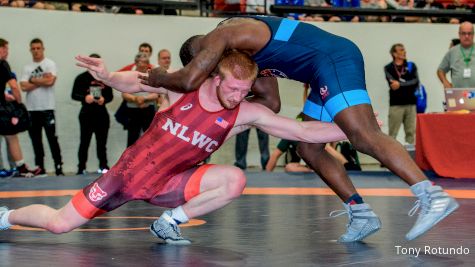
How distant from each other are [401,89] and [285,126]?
7.00m

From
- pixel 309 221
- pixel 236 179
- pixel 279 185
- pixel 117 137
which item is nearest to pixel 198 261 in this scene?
pixel 236 179

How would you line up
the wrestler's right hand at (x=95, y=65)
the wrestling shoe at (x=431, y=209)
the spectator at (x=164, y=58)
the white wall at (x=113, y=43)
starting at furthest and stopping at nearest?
the white wall at (x=113, y=43), the spectator at (x=164, y=58), the wrestler's right hand at (x=95, y=65), the wrestling shoe at (x=431, y=209)

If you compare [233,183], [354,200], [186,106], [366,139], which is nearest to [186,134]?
[186,106]

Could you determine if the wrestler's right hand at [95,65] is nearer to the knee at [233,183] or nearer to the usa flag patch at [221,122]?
the usa flag patch at [221,122]

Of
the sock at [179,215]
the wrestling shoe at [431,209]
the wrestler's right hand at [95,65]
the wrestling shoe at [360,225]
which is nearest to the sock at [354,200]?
the wrestling shoe at [360,225]

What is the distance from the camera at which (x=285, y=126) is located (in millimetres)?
3939

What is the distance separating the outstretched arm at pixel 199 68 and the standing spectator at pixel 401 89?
6776mm

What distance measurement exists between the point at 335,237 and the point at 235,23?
1105 millimetres

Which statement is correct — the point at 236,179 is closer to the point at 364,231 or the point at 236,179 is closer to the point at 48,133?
the point at 364,231

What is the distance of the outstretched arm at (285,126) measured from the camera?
395 cm

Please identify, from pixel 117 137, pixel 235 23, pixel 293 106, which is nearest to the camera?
pixel 235 23

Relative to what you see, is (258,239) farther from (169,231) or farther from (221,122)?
(221,122)

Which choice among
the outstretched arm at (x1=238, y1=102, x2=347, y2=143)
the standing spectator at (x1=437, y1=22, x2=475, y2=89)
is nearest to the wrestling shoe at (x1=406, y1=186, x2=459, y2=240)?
the outstretched arm at (x1=238, y1=102, x2=347, y2=143)

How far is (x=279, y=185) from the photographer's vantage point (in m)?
7.50
